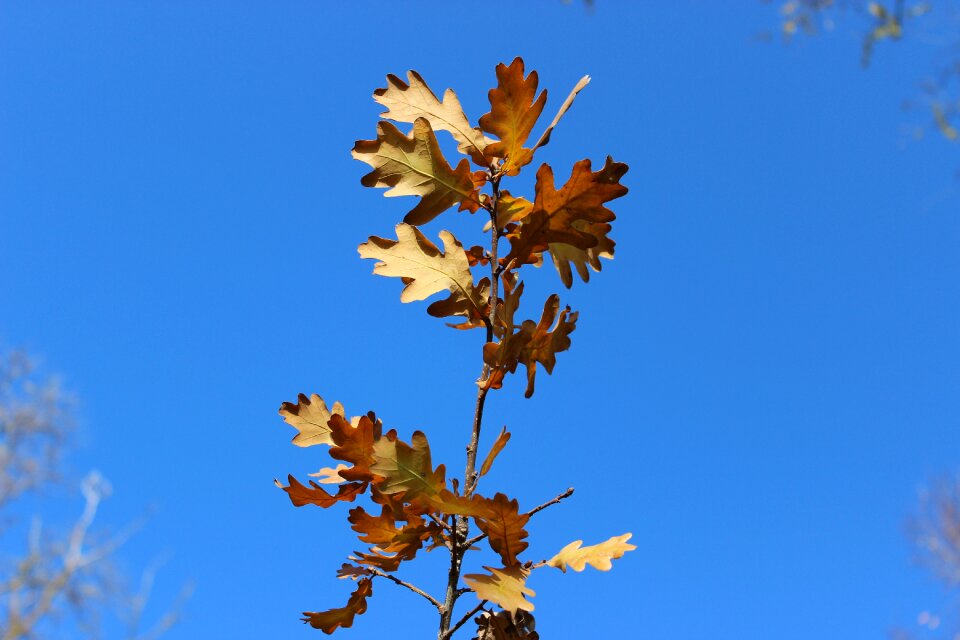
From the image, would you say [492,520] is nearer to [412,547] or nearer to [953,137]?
[412,547]

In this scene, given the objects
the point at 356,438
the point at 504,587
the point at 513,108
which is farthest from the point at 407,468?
the point at 513,108

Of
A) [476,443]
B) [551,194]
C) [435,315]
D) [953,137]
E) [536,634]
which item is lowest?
[536,634]

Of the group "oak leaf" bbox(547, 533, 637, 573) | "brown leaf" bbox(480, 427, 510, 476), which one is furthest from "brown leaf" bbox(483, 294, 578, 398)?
"oak leaf" bbox(547, 533, 637, 573)

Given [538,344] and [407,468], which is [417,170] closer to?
[538,344]

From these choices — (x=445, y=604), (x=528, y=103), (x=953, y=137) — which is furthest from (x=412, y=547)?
(x=953, y=137)

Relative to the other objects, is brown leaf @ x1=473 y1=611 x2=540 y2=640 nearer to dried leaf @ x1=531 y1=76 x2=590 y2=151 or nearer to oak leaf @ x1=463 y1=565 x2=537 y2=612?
oak leaf @ x1=463 y1=565 x2=537 y2=612
